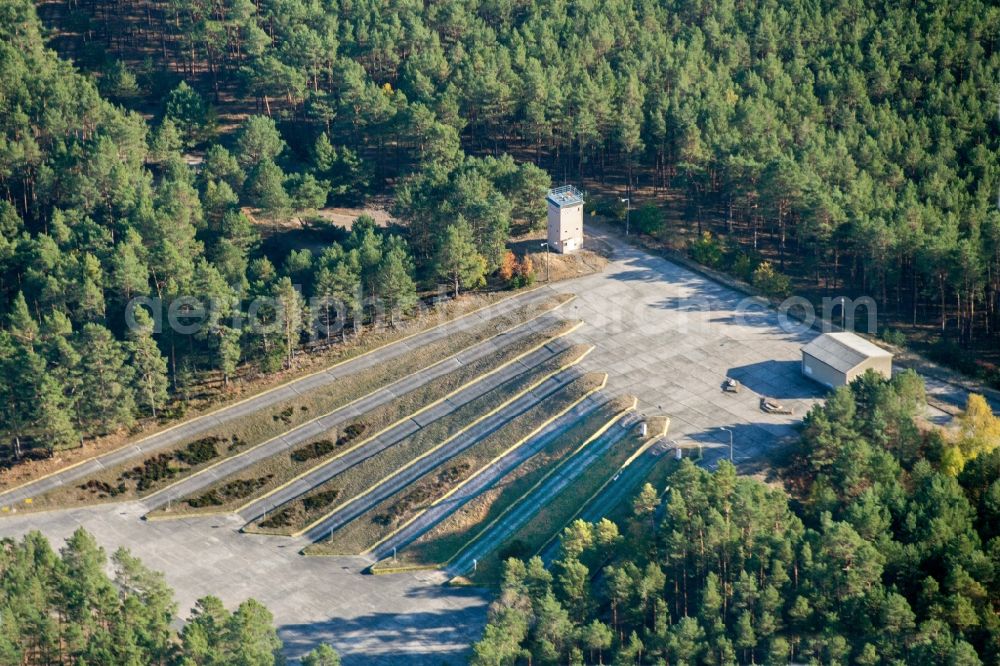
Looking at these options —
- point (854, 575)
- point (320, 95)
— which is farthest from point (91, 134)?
point (854, 575)

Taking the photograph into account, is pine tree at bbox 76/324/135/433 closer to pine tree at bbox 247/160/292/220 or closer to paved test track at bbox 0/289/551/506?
paved test track at bbox 0/289/551/506

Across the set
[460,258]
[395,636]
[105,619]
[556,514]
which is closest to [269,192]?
[460,258]

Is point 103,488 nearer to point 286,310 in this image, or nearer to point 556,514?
point 286,310

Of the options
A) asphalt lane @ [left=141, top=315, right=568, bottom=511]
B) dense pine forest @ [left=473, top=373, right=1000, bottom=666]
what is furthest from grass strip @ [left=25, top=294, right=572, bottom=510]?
dense pine forest @ [left=473, top=373, right=1000, bottom=666]

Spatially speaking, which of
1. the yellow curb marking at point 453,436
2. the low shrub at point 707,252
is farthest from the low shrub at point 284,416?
the low shrub at point 707,252

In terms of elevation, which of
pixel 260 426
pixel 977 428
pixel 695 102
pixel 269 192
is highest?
pixel 695 102

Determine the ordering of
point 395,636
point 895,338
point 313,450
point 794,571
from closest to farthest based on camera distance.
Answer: point 794,571 < point 395,636 < point 313,450 < point 895,338

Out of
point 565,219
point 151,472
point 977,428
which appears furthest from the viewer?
point 565,219
